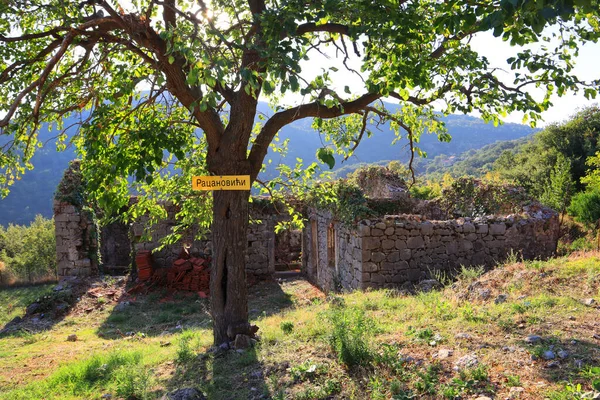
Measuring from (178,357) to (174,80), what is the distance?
3.28 metres

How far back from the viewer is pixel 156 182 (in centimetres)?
670

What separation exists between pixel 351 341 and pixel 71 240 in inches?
454

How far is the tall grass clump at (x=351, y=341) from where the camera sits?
425cm

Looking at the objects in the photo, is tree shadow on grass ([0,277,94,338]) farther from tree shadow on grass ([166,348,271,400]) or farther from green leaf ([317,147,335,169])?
green leaf ([317,147,335,169])

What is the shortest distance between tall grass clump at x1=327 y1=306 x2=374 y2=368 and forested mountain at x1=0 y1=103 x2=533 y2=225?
24995 millimetres

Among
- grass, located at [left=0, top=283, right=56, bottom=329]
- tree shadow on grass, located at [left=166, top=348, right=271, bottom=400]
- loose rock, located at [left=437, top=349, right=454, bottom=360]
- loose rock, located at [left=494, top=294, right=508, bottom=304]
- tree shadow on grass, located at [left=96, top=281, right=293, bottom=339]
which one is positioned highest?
loose rock, located at [left=494, top=294, right=508, bottom=304]

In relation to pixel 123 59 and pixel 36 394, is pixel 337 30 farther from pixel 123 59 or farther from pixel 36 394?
pixel 36 394

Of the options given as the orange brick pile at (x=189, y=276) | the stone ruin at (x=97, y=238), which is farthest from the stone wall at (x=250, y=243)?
the orange brick pile at (x=189, y=276)

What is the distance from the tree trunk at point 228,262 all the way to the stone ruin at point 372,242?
2.65m

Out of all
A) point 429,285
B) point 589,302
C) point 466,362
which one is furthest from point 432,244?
point 466,362

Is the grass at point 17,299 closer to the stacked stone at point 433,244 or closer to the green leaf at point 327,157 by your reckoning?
the stacked stone at point 433,244

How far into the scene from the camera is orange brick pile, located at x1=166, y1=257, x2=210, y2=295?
1245 centimetres

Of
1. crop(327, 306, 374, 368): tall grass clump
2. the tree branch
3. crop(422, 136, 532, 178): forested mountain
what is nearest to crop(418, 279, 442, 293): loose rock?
crop(327, 306, 374, 368): tall grass clump

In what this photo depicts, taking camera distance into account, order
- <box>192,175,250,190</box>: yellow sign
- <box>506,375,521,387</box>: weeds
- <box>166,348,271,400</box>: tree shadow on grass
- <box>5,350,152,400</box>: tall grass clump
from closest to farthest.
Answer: <box>506,375,521,387</box>: weeds → <box>166,348,271,400</box>: tree shadow on grass → <box>5,350,152,400</box>: tall grass clump → <box>192,175,250,190</box>: yellow sign
